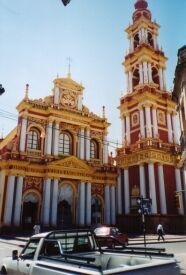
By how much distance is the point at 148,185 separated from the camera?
29.2 meters

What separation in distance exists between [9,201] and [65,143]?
363 inches

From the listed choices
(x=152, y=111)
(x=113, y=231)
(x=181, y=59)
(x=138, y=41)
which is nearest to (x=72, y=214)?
(x=113, y=231)

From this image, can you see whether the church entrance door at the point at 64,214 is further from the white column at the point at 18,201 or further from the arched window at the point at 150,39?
the arched window at the point at 150,39

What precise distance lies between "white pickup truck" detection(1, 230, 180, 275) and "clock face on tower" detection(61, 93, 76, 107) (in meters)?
27.3

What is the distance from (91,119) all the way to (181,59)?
19.2m

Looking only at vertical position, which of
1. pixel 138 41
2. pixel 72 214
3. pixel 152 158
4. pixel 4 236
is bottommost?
pixel 4 236

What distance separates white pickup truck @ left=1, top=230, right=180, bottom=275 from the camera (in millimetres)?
3672

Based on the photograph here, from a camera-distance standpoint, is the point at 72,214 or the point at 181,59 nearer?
the point at 181,59

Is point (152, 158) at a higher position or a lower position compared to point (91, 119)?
lower

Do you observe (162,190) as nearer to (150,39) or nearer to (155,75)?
(155,75)

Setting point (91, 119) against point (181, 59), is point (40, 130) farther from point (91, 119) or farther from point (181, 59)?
point (181, 59)

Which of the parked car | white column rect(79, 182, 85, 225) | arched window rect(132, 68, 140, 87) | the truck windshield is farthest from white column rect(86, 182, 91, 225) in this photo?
the truck windshield

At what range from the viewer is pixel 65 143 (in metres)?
31.5

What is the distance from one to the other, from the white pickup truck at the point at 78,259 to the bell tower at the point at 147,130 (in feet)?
78.6
